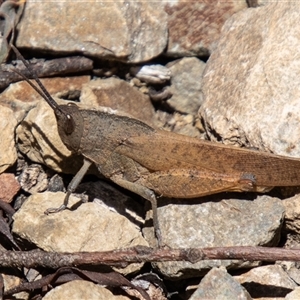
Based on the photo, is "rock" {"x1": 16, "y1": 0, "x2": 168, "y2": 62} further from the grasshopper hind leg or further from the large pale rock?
the grasshopper hind leg

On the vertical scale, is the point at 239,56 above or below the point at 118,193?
above

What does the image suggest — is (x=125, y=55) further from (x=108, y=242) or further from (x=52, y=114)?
(x=108, y=242)

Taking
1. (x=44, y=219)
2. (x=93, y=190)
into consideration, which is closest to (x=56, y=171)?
(x=93, y=190)

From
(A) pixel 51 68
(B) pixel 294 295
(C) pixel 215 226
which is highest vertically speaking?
(A) pixel 51 68

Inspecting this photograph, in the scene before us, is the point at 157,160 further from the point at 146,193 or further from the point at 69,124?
the point at 69,124

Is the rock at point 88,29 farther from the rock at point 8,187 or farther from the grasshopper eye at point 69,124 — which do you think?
the rock at point 8,187

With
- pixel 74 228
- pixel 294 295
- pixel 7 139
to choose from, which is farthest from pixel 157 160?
pixel 294 295
